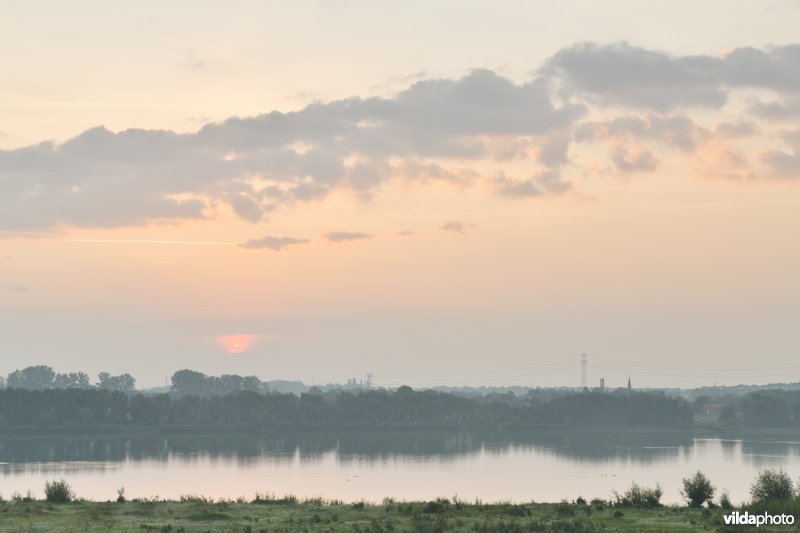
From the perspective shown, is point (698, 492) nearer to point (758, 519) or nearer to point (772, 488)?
point (772, 488)

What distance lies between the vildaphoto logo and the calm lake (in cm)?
4396

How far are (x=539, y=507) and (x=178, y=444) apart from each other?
136 m

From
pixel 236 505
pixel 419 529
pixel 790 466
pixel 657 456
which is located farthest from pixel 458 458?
pixel 419 529

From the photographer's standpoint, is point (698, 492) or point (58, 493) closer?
point (698, 492)

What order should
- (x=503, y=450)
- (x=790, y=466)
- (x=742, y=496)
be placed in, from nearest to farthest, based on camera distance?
(x=742, y=496) < (x=790, y=466) < (x=503, y=450)

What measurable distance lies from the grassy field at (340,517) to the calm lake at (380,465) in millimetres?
32632

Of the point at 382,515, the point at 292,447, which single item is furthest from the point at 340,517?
the point at 292,447

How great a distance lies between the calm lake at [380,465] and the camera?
321 feet

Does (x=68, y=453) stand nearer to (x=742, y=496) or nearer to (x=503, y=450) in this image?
(x=503, y=450)

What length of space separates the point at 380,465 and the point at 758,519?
9197 cm

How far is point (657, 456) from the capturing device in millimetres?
152375

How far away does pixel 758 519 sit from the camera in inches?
1634

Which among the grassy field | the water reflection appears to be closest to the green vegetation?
the grassy field

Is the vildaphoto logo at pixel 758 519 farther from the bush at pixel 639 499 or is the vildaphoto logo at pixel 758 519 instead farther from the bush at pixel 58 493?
the bush at pixel 58 493
